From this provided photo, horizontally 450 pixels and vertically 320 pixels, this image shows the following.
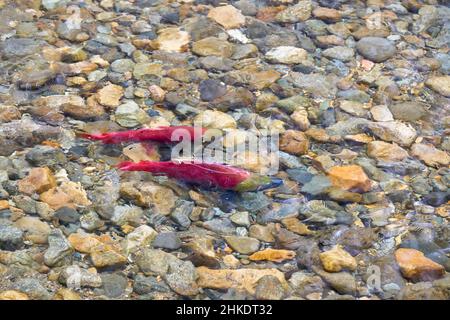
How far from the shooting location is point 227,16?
22.7 feet

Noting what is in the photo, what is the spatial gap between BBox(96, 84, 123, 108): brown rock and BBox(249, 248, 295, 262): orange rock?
1.92 meters

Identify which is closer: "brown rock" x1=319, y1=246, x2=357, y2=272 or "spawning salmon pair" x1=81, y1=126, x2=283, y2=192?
"brown rock" x1=319, y1=246, x2=357, y2=272

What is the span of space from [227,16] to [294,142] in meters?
1.94

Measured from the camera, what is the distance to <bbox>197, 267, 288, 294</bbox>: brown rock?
439 cm

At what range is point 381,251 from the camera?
473 centimetres

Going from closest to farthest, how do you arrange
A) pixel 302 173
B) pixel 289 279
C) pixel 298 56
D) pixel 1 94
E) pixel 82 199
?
pixel 289 279
pixel 82 199
pixel 302 173
pixel 1 94
pixel 298 56

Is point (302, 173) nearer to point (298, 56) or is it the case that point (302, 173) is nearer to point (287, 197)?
point (287, 197)

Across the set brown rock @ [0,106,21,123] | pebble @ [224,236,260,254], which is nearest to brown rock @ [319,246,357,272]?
pebble @ [224,236,260,254]

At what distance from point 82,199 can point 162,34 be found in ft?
7.45

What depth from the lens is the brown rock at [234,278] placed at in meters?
4.39

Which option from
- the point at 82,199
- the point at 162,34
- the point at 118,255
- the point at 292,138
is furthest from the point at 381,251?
the point at 162,34

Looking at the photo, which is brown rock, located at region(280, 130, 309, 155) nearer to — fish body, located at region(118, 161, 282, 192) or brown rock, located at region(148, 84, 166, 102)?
fish body, located at region(118, 161, 282, 192)

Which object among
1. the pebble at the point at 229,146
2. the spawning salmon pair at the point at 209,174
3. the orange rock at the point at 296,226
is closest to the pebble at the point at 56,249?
the pebble at the point at 229,146

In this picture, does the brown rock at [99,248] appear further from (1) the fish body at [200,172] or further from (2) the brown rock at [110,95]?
(2) the brown rock at [110,95]
